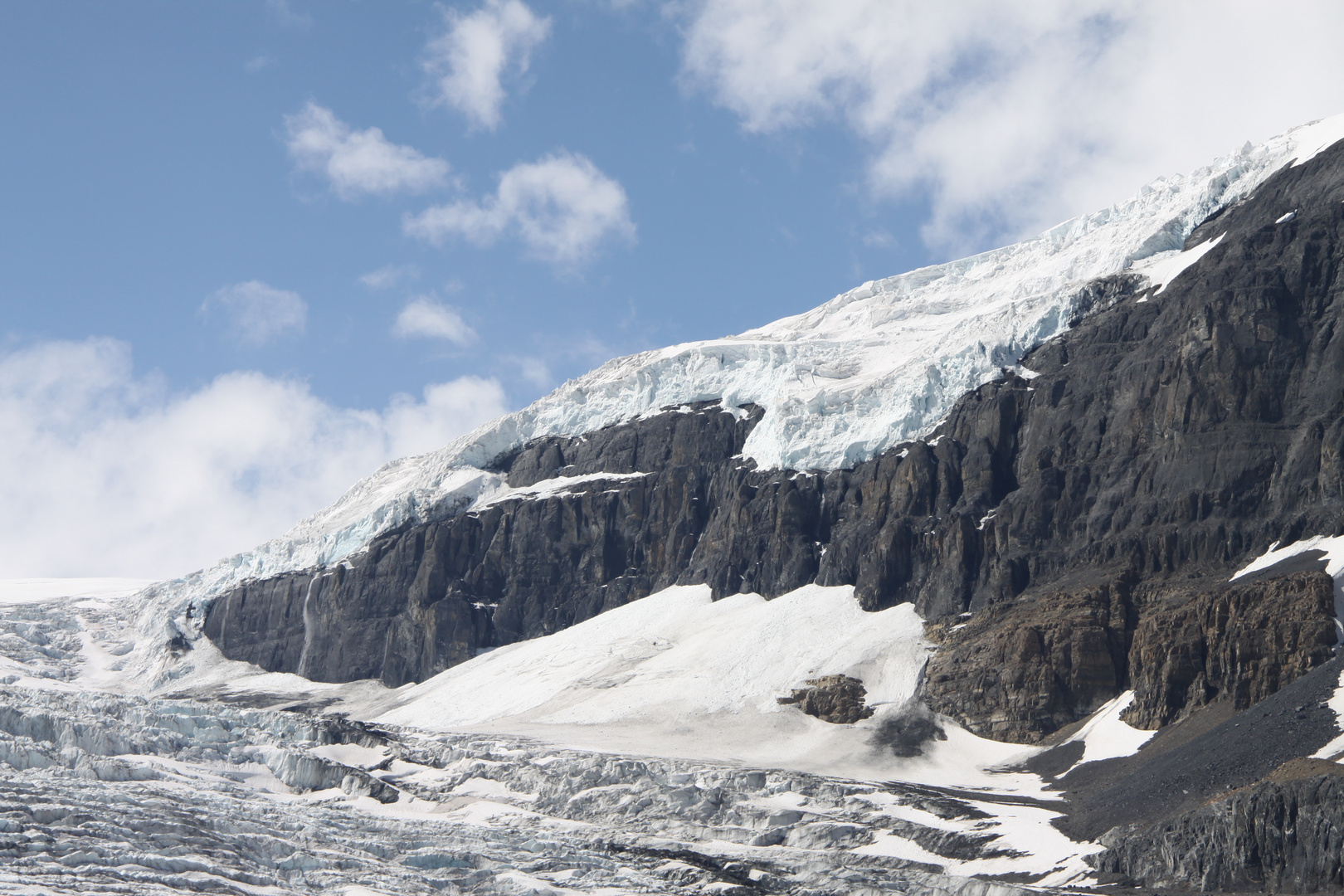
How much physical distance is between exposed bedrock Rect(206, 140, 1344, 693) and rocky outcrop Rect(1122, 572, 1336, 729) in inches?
23.0

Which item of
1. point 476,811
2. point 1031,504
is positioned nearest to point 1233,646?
point 1031,504

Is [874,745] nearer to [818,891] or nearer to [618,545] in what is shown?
[818,891]

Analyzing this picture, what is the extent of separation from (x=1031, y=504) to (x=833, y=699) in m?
30.8

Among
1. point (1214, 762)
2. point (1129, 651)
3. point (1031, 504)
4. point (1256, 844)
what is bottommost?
point (1256, 844)

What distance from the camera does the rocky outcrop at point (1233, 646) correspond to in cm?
10219

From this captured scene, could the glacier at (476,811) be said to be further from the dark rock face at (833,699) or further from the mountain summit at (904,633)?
the dark rock face at (833,699)

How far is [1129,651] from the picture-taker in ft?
395

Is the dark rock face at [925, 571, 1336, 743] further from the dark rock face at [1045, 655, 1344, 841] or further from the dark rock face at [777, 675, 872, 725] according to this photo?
the dark rock face at [777, 675, 872, 725]

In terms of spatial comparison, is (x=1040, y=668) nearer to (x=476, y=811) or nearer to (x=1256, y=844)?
(x=1256, y=844)

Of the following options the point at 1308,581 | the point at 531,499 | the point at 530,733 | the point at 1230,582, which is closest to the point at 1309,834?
the point at 1308,581

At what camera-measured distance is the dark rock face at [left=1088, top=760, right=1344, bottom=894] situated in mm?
69125

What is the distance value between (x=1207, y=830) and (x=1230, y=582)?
4566cm

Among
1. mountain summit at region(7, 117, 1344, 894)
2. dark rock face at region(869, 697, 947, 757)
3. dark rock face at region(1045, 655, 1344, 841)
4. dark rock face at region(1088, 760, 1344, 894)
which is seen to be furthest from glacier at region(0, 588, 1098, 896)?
dark rock face at region(1088, 760, 1344, 894)

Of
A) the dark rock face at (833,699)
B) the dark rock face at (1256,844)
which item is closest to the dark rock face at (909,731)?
the dark rock face at (833,699)
